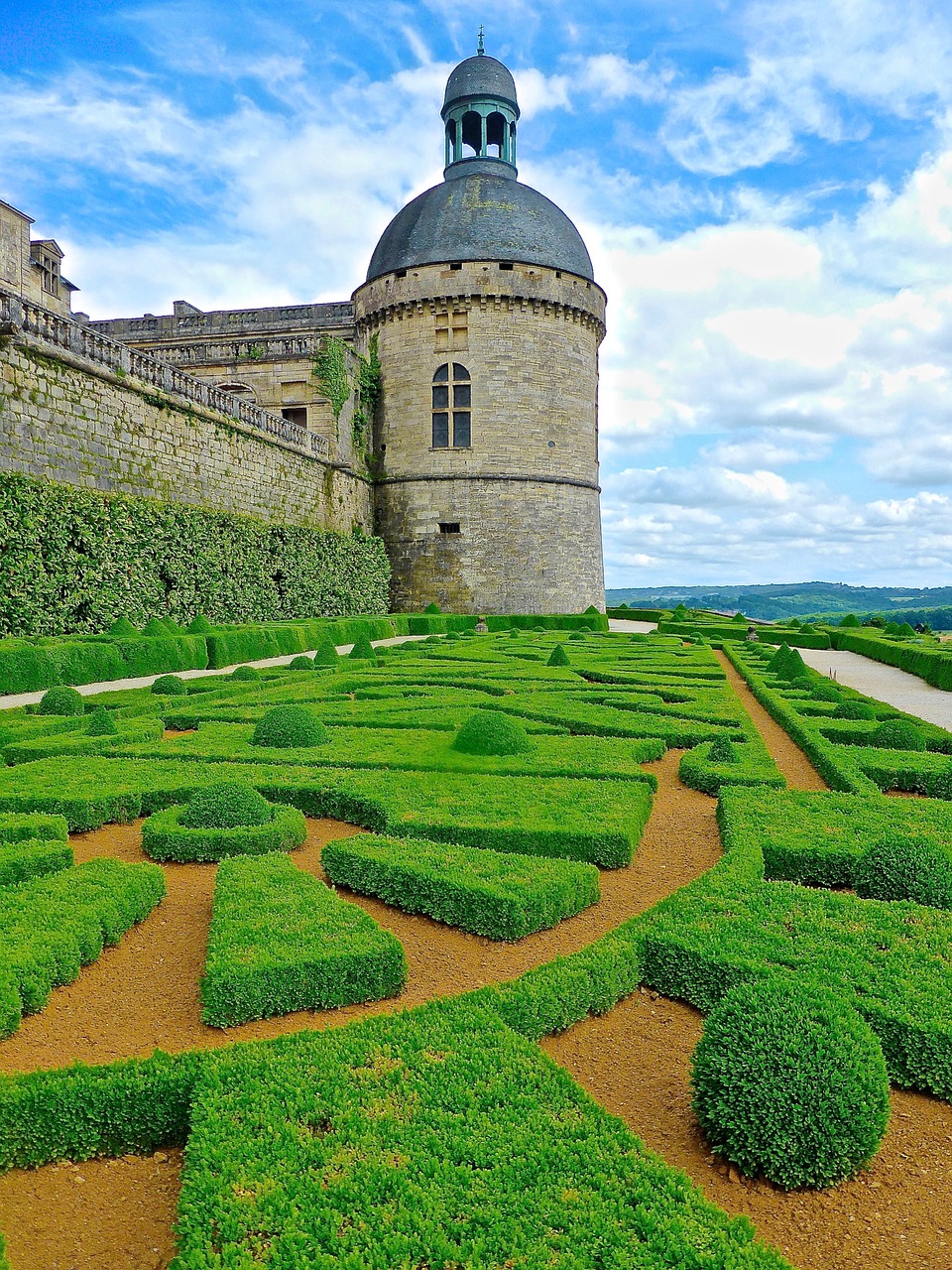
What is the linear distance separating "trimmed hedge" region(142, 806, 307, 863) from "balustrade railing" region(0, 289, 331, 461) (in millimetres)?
11827

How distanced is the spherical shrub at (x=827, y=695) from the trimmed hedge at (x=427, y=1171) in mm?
7905

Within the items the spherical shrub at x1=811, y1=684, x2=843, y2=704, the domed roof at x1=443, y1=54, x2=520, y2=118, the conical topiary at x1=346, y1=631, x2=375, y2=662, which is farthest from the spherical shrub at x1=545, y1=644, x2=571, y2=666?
the domed roof at x1=443, y1=54, x2=520, y2=118

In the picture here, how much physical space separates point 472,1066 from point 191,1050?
3.16 feet

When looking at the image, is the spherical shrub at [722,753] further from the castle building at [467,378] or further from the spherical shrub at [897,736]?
the castle building at [467,378]

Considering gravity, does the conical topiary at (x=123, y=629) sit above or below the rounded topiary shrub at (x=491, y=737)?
above

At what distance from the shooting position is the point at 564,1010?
3291 millimetres

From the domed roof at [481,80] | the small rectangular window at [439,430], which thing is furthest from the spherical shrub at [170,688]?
the domed roof at [481,80]

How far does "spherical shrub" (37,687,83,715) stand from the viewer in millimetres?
8508

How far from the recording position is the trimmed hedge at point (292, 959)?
3283 millimetres

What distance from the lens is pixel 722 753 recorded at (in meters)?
6.91

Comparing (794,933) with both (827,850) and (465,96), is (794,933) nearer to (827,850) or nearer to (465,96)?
(827,850)

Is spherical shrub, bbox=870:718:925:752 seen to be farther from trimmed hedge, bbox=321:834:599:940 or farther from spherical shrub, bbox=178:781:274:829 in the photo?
spherical shrub, bbox=178:781:274:829

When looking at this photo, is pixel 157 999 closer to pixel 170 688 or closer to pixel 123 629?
pixel 170 688

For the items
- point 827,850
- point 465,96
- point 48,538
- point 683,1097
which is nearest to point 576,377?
point 465,96
